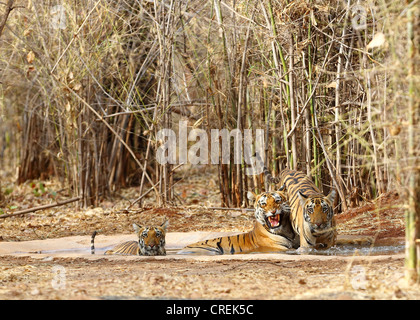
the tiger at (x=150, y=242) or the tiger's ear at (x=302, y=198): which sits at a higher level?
the tiger's ear at (x=302, y=198)

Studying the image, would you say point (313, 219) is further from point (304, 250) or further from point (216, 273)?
point (216, 273)

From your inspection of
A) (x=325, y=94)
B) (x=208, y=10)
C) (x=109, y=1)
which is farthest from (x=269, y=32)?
(x=109, y=1)

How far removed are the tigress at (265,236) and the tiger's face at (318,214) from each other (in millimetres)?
408

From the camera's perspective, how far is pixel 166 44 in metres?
7.16

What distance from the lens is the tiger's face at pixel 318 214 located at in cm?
489

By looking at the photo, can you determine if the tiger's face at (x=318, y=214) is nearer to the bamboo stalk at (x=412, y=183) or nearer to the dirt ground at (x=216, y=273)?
the dirt ground at (x=216, y=273)

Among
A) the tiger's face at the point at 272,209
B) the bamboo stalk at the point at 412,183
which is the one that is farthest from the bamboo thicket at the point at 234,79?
the bamboo stalk at the point at 412,183

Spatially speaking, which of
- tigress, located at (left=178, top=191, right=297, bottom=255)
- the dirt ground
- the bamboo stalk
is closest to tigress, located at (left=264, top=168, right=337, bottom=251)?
tigress, located at (left=178, top=191, right=297, bottom=255)

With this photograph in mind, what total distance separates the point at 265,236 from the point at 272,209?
30cm

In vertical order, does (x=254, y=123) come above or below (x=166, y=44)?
below

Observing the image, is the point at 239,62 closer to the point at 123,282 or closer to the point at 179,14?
the point at 179,14

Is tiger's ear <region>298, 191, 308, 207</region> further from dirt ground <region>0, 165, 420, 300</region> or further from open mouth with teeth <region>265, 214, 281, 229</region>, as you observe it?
dirt ground <region>0, 165, 420, 300</region>

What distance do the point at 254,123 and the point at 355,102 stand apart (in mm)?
1800

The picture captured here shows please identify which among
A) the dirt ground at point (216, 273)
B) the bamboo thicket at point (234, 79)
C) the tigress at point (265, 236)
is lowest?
the dirt ground at point (216, 273)
